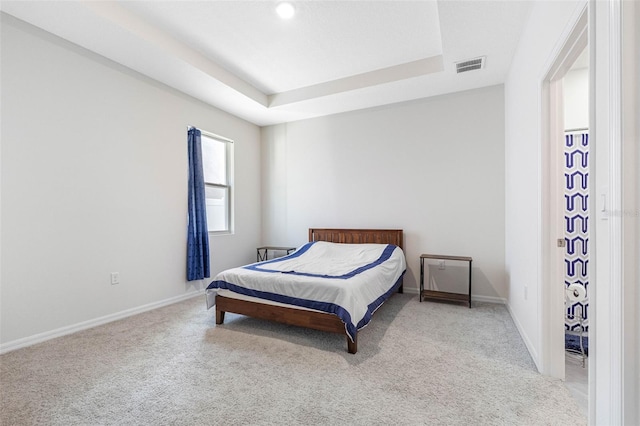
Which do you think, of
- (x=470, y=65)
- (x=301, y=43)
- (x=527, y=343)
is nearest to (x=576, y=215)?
(x=527, y=343)

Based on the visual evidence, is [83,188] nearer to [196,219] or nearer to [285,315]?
[196,219]

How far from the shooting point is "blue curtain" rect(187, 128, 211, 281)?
372 centimetres

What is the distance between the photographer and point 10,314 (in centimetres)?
225

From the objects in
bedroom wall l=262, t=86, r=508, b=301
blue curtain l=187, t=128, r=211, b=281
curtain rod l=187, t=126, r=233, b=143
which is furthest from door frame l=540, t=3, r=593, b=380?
curtain rod l=187, t=126, r=233, b=143

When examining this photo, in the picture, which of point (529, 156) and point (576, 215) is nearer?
point (529, 156)

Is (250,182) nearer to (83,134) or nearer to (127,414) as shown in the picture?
(83,134)

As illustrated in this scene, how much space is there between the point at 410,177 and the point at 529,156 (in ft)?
5.99

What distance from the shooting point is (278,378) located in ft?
6.13

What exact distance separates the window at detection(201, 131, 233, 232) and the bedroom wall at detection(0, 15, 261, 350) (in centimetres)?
50

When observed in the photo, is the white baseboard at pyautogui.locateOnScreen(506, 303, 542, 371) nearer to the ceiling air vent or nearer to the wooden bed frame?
the wooden bed frame

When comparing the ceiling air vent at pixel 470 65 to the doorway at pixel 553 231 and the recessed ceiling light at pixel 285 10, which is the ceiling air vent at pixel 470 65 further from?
the recessed ceiling light at pixel 285 10
